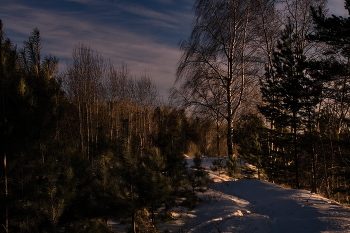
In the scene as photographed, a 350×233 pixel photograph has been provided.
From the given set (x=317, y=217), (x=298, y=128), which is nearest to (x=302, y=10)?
(x=298, y=128)

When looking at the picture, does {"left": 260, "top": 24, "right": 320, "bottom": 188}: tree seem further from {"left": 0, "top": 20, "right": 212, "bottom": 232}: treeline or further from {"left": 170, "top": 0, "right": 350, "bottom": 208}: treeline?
{"left": 0, "top": 20, "right": 212, "bottom": 232}: treeline

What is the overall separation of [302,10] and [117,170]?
15.3 metres

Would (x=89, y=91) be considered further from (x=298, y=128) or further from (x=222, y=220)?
(x=222, y=220)

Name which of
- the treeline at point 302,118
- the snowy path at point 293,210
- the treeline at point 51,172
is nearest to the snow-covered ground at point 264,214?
the snowy path at point 293,210

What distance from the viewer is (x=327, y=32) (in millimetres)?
8305

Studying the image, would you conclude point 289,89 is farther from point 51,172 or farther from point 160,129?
point 51,172

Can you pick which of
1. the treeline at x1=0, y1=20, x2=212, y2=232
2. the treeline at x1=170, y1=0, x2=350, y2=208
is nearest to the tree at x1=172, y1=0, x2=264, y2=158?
the treeline at x1=170, y1=0, x2=350, y2=208

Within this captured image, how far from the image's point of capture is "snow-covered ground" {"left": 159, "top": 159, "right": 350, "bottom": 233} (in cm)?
568

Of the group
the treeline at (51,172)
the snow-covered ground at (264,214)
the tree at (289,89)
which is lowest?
→ the snow-covered ground at (264,214)

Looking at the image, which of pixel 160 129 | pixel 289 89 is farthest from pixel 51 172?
pixel 289 89

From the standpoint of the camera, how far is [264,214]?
7.21 metres

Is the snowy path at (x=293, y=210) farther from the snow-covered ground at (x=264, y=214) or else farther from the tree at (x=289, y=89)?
the tree at (x=289, y=89)

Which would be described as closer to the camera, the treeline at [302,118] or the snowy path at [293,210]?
the snowy path at [293,210]

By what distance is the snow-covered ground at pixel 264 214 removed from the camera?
18.6ft
